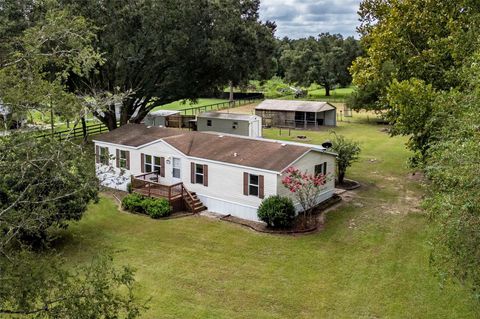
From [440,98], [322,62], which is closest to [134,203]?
[440,98]

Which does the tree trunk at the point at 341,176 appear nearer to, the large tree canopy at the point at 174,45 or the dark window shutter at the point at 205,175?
the dark window shutter at the point at 205,175

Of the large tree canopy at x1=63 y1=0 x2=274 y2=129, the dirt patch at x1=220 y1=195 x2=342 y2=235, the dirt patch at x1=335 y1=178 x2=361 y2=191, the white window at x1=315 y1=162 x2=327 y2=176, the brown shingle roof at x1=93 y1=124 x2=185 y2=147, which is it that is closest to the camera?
the dirt patch at x1=220 y1=195 x2=342 y2=235

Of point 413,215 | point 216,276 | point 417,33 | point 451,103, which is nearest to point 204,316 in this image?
point 216,276

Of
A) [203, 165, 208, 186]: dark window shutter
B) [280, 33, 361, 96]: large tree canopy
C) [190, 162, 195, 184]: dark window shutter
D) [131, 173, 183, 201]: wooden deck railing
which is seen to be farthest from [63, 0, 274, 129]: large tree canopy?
[280, 33, 361, 96]: large tree canopy

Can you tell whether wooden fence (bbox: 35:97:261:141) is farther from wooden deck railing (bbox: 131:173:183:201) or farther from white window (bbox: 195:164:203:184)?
white window (bbox: 195:164:203:184)

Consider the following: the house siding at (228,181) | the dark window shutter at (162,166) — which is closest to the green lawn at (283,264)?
the house siding at (228,181)

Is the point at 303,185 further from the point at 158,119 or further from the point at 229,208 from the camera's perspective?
the point at 158,119
